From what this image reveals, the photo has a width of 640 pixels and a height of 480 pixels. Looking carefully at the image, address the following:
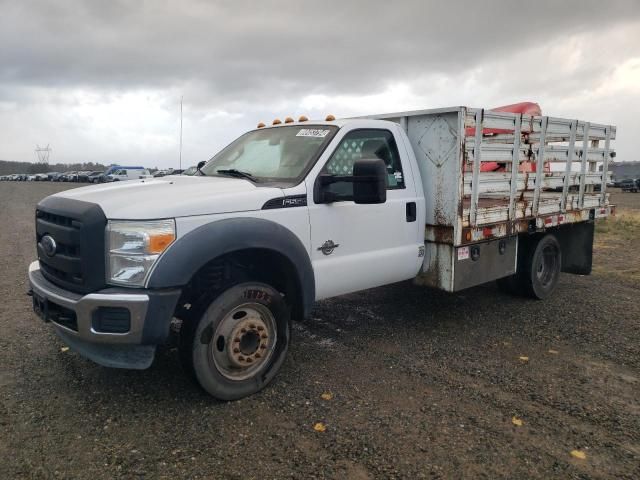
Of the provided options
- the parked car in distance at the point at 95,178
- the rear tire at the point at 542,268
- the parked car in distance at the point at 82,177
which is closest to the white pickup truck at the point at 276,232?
the rear tire at the point at 542,268

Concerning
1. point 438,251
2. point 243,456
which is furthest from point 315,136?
point 243,456

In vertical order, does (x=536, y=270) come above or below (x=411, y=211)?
below

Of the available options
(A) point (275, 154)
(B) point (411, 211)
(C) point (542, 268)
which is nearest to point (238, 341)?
(A) point (275, 154)

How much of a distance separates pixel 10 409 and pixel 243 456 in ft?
5.77

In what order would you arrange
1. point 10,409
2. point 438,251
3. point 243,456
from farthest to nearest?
point 438,251
point 10,409
point 243,456

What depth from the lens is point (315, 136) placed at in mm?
4332

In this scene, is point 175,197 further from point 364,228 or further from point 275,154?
point 364,228

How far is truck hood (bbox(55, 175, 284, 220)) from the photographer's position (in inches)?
126

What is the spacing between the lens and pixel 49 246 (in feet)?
11.6

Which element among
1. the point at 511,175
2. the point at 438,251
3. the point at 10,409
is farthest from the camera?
the point at 511,175

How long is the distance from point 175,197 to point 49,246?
3.21ft

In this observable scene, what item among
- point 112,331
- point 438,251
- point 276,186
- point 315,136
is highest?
point 315,136

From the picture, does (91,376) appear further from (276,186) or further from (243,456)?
(276,186)

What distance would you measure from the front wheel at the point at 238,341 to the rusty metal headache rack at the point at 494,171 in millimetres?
1886
